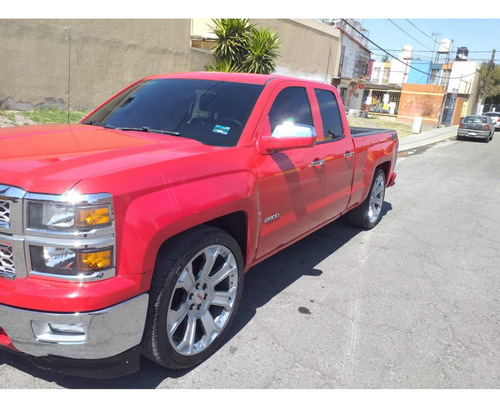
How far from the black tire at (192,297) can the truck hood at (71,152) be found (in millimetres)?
538

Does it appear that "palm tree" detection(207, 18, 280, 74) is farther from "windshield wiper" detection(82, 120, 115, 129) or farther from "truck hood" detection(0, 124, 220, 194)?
"truck hood" detection(0, 124, 220, 194)

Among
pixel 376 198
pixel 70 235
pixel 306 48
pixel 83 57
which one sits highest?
pixel 306 48

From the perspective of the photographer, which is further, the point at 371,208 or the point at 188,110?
the point at 371,208

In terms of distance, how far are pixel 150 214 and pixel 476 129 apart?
26.4 metres

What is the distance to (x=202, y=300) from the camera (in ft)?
9.09

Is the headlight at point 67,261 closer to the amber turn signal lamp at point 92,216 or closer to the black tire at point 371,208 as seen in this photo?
the amber turn signal lamp at point 92,216

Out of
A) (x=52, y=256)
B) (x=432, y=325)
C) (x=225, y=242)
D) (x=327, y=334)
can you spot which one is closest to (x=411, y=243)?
(x=432, y=325)

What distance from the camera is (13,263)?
2115 mm

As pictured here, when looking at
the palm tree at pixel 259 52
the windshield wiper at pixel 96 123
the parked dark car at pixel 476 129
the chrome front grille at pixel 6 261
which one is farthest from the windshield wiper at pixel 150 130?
the parked dark car at pixel 476 129

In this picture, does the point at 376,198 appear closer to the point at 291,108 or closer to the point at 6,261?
the point at 291,108

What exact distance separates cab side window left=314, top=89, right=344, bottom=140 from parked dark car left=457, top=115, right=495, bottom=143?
76.8 ft

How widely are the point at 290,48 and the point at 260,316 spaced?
21819 mm

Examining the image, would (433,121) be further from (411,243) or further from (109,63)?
(411,243)

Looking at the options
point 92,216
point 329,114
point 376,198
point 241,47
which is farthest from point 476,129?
point 92,216
